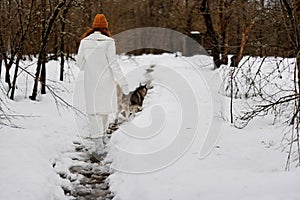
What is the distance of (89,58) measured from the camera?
6730 mm

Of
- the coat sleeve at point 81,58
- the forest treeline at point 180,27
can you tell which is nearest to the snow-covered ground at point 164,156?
the forest treeline at point 180,27

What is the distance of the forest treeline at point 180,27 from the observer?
6777mm

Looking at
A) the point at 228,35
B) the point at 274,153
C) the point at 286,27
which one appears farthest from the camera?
the point at 228,35

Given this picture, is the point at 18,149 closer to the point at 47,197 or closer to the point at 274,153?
the point at 47,197

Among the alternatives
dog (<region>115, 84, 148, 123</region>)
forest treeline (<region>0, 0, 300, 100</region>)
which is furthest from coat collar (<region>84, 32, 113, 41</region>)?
dog (<region>115, 84, 148, 123</region>)

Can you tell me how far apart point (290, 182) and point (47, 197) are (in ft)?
8.82

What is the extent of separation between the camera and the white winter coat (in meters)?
6.68

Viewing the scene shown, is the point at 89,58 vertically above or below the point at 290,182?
above

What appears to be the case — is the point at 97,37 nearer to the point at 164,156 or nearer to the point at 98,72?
the point at 98,72

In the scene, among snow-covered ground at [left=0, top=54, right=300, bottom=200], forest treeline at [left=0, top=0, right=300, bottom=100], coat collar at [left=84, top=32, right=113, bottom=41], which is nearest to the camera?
snow-covered ground at [left=0, top=54, right=300, bottom=200]

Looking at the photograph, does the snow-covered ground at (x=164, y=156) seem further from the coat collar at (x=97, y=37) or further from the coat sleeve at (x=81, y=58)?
the coat collar at (x=97, y=37)

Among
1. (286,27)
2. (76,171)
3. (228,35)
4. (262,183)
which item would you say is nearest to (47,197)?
(76,171)

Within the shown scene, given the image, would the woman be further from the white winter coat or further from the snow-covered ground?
the snow-covered ground

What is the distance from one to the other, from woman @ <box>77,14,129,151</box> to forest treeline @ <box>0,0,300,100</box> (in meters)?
0.83
